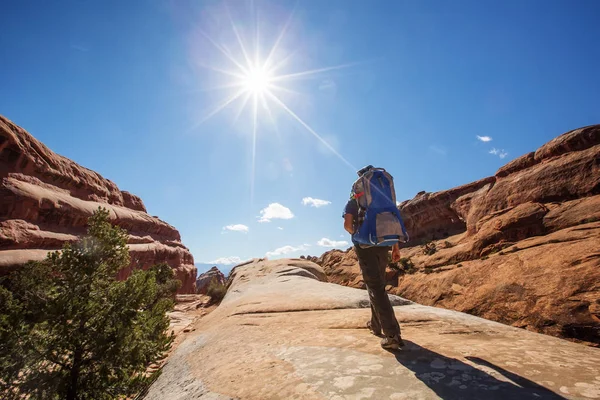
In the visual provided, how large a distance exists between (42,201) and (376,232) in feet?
131

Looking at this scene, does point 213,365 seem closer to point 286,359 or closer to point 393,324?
point 286,359

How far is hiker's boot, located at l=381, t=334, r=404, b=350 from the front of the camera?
10.5ft

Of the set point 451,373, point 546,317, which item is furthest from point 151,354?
point 546,317

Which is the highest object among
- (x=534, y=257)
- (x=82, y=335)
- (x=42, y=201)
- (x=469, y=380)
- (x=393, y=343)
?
(x=42, y=201)

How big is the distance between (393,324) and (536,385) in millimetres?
1437

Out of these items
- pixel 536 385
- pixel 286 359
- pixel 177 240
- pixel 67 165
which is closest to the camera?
pixel 536 385

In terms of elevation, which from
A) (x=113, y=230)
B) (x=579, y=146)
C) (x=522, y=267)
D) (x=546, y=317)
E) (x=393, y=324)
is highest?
(x=579, y=146)

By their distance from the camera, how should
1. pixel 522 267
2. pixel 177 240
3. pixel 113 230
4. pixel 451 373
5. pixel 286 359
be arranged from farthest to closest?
pixel 177 240 → pixel 522 267 → pixel 113 230 → pixel 286 359 → pixel 451 373

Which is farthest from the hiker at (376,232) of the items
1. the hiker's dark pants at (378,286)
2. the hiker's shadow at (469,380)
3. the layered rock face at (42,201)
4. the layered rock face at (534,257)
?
the layered rock face at (42,201)

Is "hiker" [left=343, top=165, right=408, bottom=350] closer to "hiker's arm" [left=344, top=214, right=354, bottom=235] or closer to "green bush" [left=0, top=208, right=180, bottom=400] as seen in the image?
"hiker's arm" [left=344, top=214, right=354, bottom=235]

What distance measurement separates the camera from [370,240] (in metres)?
3.68

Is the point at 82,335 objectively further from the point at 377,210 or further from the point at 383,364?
the point at 377,210

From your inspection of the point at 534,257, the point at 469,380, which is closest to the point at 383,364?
the point at 469,380

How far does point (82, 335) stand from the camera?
5.14m
